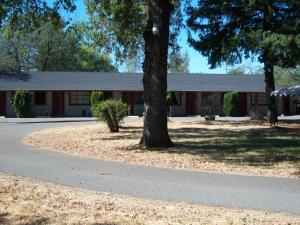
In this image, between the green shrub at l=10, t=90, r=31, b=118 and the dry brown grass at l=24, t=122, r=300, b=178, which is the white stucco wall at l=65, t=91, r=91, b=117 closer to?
the green shrub at l=10, t=90, r=31, b=118

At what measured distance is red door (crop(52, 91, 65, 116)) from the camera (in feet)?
158

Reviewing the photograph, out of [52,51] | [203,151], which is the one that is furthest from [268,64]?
[52,51]

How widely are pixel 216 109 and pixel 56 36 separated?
28239 millimetres

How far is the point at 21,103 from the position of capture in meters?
43.8

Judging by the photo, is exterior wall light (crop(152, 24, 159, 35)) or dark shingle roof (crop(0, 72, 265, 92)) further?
dark shingle roof (crop(0, 72, 265, 92))

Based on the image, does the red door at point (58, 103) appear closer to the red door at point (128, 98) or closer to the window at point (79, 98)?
the window at point (79, 98)

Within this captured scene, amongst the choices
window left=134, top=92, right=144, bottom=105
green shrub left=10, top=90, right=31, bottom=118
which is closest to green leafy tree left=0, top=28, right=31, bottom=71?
window left=134, top=92, right=144, bottom=105

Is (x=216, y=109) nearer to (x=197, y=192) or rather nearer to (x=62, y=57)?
(x=62, y=57)

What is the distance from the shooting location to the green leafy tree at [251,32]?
27891mm

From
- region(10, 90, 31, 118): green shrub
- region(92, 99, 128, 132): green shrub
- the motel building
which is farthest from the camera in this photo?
the motel building

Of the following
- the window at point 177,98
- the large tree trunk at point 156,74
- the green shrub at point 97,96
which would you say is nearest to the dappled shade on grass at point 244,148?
the large tree trunk at point 156,74

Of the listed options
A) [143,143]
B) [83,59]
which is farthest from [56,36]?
[143,143]

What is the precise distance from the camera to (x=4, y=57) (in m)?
68.8

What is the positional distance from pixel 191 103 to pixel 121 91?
6.88 m
